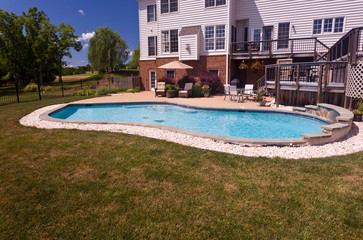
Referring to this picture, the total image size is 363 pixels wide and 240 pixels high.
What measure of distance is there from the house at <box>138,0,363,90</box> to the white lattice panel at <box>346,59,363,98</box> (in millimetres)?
7158

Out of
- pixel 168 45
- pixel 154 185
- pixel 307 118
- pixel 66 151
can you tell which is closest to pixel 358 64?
pixel 307 118

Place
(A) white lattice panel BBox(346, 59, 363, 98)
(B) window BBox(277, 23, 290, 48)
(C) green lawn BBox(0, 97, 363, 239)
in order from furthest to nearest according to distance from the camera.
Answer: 1. (B) window BBox(277, 23, 290, 48)
2. (A) white lattice panel BBox(346, 59, 363, 98)
3. (C) green lawn BBox(0, 97, 363, 239)

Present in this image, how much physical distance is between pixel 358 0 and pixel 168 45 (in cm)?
1391

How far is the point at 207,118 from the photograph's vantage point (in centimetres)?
1070

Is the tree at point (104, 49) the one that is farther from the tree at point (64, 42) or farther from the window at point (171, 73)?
the window at point (171, 73)

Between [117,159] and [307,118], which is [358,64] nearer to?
[307,118]

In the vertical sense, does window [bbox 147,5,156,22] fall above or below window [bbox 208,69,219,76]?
above

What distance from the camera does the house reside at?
1588 centimetres

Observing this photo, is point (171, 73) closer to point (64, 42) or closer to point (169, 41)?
point (169, 41)

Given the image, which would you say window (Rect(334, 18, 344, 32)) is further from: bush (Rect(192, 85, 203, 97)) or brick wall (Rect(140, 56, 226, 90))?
bush (Rect(192, 85, 203, 97))

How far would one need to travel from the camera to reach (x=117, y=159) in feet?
15.1

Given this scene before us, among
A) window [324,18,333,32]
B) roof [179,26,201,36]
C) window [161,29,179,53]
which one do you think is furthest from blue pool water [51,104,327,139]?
window [324,18,333,32]

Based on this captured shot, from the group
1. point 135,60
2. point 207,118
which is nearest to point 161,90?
point 207,118

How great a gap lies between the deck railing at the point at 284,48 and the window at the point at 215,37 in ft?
3.48
